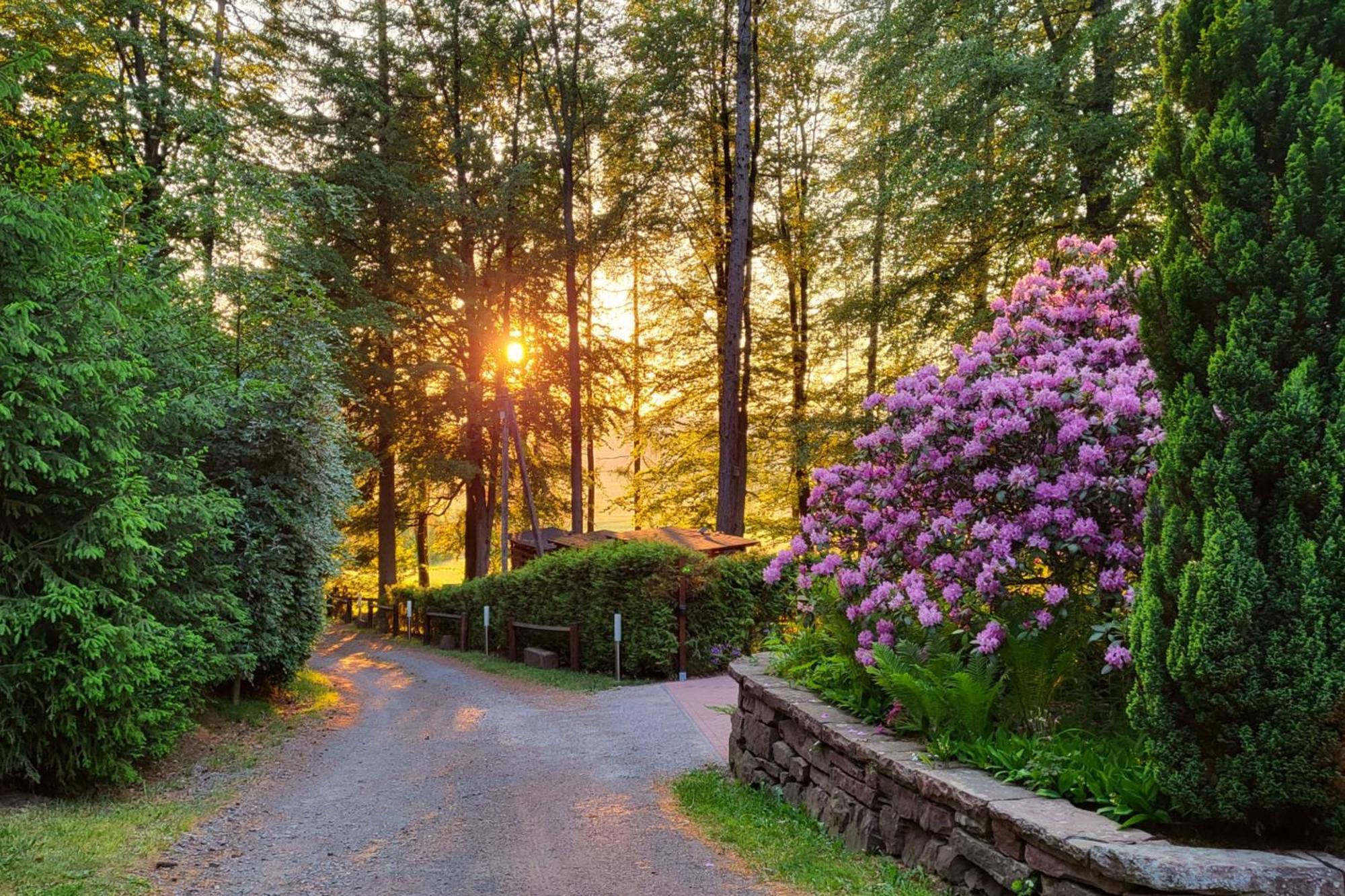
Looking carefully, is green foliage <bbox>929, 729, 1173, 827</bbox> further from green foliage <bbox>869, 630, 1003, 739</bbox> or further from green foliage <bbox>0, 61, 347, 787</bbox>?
green foliage <bbox>0, 61, 347, 787</bbox>

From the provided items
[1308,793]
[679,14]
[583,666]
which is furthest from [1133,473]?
[679,14]

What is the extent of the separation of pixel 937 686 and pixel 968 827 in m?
0.80

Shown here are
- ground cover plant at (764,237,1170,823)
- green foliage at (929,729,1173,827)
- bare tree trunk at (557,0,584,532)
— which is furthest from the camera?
bare tree trunk at (557,0,584,532)

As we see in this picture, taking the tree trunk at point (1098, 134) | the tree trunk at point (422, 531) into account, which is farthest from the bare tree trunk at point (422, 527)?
the tree trunk at point (1098, 134)

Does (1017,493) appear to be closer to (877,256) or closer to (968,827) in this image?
(968,827)

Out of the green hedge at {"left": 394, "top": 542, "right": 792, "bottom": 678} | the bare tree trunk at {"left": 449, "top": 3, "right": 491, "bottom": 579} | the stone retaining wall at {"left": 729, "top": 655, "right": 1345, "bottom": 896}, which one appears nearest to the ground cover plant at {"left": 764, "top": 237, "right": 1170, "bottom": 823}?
the stone retaining wall at {"left": 729, "top": 655, "right": 1345, "bottom": 896}

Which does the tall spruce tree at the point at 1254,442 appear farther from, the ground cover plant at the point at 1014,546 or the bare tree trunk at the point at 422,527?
the bare tree trunk at the point at 422,527

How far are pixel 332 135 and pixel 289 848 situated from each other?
19.1m

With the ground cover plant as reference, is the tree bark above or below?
above

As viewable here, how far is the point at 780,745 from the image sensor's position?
212 inches

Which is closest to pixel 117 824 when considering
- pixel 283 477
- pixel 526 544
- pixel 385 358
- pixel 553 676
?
pixel 283 477

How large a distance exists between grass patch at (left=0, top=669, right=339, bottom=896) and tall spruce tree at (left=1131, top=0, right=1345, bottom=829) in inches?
193

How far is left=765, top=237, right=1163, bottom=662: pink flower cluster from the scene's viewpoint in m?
3.99

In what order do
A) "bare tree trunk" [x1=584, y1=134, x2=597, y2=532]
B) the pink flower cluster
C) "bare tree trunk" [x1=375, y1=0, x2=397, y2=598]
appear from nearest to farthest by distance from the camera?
1. the pink flower cluster
2. "bare tree trunk" [x1=375, y1=0, x2=397, y2=598]
3. "bare tree trunk" [x1=584, y1=134, x2=597, y2=532]
